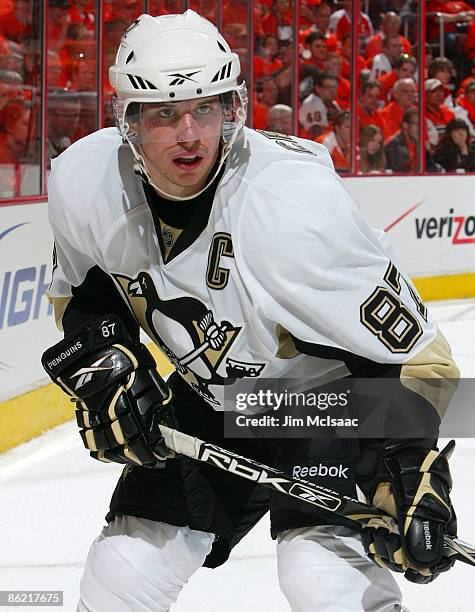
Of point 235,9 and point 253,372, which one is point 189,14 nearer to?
point 253,372

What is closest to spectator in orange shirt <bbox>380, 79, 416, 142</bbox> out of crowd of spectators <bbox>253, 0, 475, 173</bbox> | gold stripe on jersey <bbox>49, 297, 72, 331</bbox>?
crowd of spectators <bbox>253, 0, 475, 173</bbox>

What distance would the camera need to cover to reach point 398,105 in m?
6.49

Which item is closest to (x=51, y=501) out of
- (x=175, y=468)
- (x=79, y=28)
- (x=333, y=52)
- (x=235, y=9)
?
(x=175, y=468)

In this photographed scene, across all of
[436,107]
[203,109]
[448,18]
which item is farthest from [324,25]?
[203,109]

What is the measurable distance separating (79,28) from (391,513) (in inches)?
117

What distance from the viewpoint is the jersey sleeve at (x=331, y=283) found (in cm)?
148

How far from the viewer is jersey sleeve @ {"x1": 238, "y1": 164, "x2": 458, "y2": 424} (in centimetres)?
148

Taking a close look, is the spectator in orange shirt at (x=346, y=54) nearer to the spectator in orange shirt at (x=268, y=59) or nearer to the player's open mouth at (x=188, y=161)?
the spectator in orange shirt at (x=268, y=59)

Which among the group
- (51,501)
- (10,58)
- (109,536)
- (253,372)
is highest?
(10,58)

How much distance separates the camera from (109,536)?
1655 mm

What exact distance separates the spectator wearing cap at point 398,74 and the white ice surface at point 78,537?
3.44m

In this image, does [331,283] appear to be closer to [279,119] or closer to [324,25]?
[279,119]

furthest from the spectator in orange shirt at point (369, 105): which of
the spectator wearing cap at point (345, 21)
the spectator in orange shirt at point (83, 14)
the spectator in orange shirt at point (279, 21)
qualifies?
the spectator in orange shirt at point (83, 14)

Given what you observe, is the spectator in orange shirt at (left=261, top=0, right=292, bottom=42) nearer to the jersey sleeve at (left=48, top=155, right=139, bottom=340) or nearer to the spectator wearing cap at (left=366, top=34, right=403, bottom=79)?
the spectator wearing cap at (left=366, top=34, right=403, bottom=79)
